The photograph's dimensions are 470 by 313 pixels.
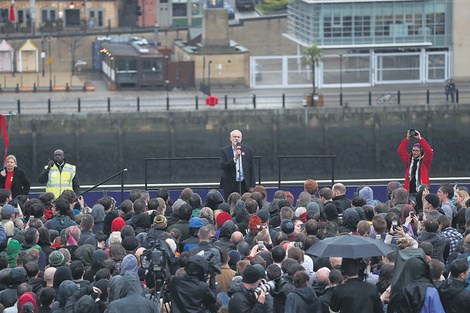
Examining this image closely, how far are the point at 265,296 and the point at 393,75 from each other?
4629cm

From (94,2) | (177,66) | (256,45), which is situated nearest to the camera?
(177,66)

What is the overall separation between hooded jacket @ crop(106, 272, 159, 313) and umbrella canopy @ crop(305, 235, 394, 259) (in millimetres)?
2110

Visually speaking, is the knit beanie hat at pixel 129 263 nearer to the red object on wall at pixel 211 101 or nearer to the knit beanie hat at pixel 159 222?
the knit beanie hat at pixel 159 222

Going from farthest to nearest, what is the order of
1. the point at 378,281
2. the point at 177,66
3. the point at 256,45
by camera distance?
1. the point at 256,45
2. the point at 177,66
3. the point at 378,281

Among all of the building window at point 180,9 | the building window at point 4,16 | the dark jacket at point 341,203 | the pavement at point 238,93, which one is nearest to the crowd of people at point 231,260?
the dark jacket at point 341,203

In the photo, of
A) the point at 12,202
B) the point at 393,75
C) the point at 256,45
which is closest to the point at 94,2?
the point at 256,45

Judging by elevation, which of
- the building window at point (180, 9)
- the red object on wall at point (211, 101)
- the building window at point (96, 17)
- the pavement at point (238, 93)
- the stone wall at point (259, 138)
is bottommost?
the stone wall at point (259, 138)

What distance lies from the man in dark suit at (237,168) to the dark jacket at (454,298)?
8349 mm

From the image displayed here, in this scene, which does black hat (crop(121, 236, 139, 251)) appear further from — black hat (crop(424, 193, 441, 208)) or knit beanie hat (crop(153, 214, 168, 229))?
black hat (crop(424, 193, 441, 208))

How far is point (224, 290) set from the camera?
13.1 metres

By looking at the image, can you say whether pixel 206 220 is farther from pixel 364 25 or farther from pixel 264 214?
pixel 364 25

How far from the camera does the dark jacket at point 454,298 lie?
11969mm

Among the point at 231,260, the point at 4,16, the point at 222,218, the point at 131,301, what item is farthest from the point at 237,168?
the point at 4,16

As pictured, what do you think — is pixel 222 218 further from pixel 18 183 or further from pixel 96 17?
pixel 96 17
